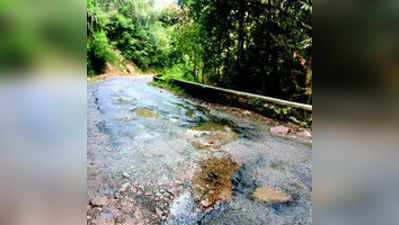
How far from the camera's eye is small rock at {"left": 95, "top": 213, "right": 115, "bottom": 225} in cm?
192

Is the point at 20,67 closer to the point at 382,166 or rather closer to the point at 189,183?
the point at 382,166

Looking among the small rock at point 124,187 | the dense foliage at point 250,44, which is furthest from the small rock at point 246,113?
the small rock at point 124,187

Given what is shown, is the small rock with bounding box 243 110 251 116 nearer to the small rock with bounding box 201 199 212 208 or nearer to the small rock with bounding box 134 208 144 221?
the small rock with bounding box 201 199 212 208

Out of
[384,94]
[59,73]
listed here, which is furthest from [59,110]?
[384,94]

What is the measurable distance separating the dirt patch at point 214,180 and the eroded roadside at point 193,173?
0.4 inches

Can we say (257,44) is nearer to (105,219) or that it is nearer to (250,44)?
(250,44)

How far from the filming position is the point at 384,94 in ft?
1.66

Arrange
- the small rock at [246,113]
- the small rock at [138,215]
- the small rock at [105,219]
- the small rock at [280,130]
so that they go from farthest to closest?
the small rock at [246,113] < the small rock at [280,130] < the small rock at [138,215] < the small rock at [105,219]

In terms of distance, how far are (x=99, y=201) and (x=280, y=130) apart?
372 centimetres

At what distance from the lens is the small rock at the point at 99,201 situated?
7.03ft

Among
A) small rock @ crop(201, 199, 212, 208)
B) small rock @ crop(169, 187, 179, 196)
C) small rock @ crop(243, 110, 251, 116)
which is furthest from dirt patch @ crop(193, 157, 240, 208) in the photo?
small rock @ crop(243, 110, 251, 116)

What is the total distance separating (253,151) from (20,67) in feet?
11.4

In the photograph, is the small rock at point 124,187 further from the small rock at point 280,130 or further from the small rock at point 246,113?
the small rock at point 246,113

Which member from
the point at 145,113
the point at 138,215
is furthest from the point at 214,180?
the point at 145,113
